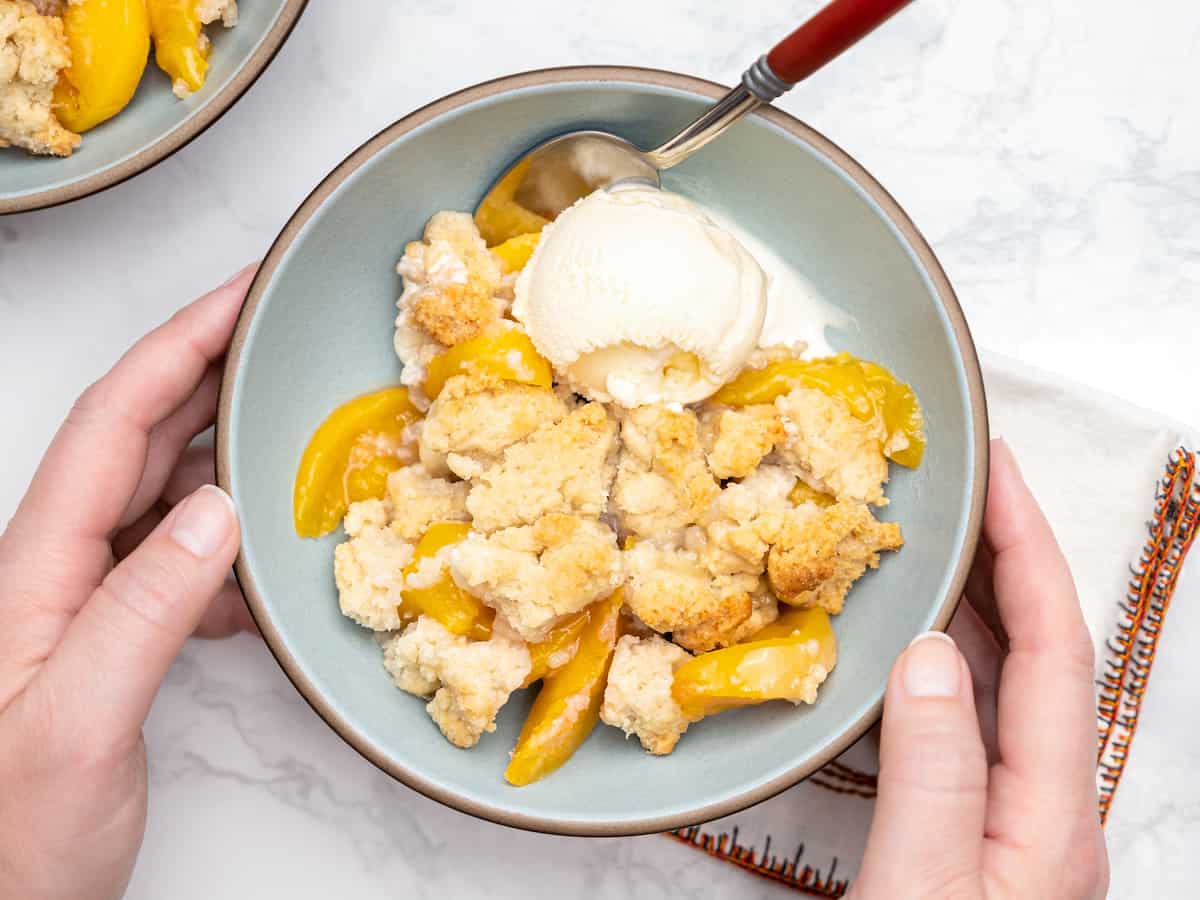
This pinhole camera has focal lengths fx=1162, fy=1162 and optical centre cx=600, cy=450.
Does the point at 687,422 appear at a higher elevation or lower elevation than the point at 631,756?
higher

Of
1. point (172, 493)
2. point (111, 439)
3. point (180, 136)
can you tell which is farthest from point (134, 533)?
point (180, 136)

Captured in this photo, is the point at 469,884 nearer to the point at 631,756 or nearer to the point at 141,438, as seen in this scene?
the point at 631,756

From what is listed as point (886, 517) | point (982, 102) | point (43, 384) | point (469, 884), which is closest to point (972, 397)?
point (886, 517)

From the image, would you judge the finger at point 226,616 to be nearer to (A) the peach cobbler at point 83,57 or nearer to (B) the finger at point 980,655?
(A) the peach cobbler at point 83,57

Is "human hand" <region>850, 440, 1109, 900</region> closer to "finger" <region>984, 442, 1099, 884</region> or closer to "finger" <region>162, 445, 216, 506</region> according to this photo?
"finger" <region>984, 442, 1099, 884</region>

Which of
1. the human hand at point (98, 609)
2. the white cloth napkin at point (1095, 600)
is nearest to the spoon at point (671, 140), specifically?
the human hand at point (98, 609)
